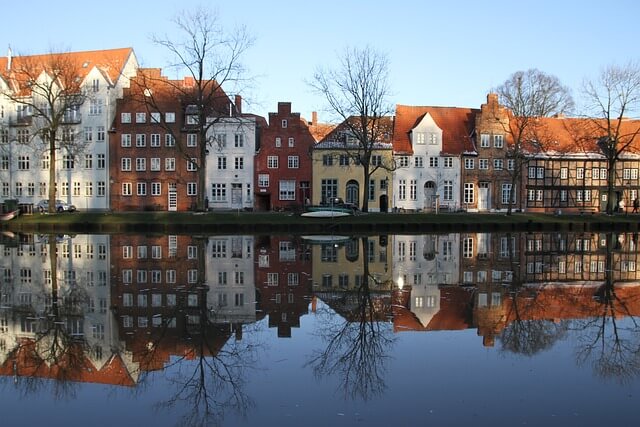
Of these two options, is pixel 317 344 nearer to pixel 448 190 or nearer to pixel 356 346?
pixel 356 346

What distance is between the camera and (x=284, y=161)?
60094 millimetres

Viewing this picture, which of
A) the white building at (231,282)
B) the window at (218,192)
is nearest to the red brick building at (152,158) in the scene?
the window at (218,192)

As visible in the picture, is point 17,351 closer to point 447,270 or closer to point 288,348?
point 288,348

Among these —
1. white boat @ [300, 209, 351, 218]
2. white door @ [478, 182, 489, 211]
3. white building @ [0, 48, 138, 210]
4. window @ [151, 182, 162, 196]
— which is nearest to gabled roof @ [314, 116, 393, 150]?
white door @ [478, 182, 489, 211]

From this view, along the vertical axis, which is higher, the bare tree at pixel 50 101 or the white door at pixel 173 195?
the bare tree at pixel 50 101

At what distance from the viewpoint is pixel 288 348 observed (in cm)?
1128

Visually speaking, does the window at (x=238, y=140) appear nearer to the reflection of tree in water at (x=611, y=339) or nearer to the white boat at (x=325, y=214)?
the white boat at (x=325, y=214)

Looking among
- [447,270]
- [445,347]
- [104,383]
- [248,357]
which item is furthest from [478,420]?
[447,270]

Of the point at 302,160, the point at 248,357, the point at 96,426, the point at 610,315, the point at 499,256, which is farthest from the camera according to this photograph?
the point at 302,160

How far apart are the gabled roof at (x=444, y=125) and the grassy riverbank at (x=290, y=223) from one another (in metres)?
16.6

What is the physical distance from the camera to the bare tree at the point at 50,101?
47.8m

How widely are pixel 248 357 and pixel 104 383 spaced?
2473 millimetres

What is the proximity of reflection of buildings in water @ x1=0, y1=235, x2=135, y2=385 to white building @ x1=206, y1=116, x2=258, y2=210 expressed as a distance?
3683 centimetres

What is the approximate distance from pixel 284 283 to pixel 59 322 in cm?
713
